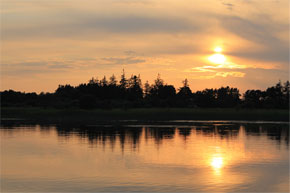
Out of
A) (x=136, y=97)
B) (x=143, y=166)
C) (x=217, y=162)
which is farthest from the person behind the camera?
(x=136, y=97)

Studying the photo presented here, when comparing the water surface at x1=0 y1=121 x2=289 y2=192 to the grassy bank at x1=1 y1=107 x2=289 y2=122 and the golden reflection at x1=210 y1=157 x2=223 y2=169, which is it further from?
the grassy bank at x1=1 y1=107 x2=289 y2=122

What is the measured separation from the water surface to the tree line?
84.8 metres

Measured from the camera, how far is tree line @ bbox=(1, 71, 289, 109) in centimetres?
13250

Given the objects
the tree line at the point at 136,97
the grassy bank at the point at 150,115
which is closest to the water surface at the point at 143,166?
the grassy bank at the point at 150,115

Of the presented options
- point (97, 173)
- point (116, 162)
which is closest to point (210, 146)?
point (116, 162)

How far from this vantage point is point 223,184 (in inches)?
854

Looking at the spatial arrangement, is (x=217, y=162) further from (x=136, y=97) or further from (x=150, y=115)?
(x=136, y=97)

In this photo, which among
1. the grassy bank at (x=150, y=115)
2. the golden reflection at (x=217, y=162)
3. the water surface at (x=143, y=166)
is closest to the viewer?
the water surface at (x=143, y=166)

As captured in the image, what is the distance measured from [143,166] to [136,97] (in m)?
144

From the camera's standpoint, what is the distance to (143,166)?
26.9 metres

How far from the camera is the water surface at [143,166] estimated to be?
21391 millimetres

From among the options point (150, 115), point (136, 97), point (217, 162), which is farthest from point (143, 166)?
point (136, 97)

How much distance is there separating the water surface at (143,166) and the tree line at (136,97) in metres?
84.8

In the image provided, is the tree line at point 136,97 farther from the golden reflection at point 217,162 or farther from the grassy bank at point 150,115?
the golden reflection at point 217,162
